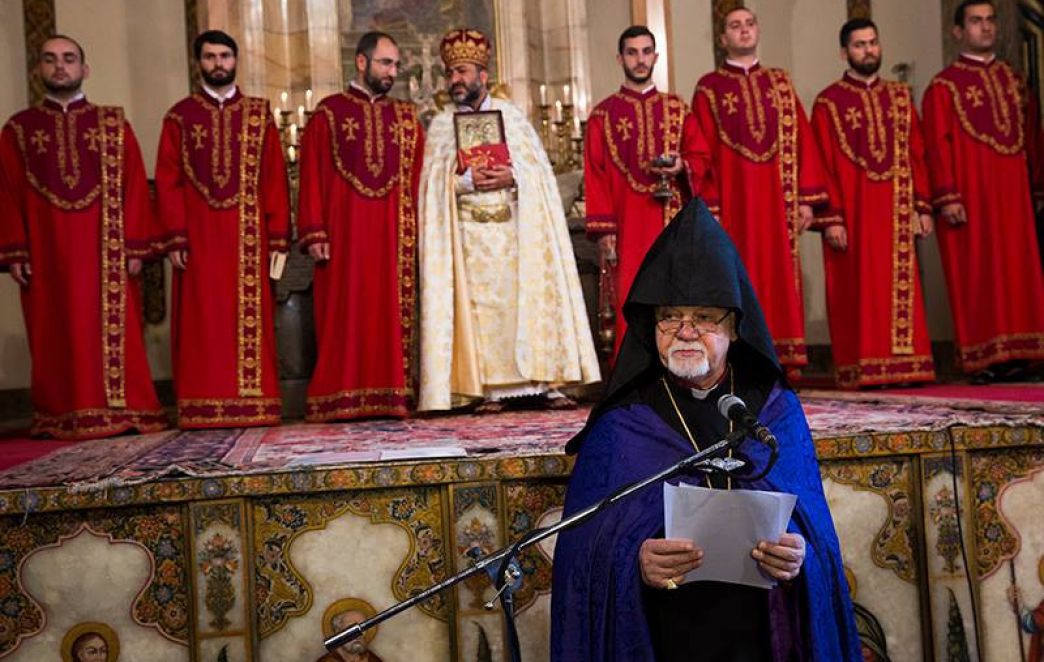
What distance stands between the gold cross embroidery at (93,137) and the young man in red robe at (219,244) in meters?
0.34

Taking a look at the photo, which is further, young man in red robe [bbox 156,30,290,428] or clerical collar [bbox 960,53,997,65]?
clerical collar [bbox 960,53,997,65]

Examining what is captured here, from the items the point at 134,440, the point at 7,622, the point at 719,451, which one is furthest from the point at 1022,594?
the point at 134,440

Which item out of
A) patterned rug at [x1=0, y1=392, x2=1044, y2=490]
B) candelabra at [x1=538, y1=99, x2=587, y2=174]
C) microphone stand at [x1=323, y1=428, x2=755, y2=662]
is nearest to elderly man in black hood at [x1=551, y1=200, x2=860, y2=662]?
microphone stand at [x1=323, y1=428, x2=755, y2=662]

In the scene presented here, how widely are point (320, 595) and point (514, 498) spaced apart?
0.78 metres

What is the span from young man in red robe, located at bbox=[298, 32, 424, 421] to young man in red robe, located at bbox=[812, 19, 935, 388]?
101 inches

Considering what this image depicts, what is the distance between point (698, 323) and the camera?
3.07 meters

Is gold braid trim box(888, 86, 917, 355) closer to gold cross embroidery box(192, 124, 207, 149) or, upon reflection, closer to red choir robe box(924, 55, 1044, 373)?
red choir robe box(924, 55, 1044, 373)

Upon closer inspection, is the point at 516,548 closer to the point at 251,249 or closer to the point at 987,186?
the point at 251,249

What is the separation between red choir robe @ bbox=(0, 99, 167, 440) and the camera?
6.16 m

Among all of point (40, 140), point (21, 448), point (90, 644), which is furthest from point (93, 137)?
point (90, 644)

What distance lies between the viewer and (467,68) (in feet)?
21.1

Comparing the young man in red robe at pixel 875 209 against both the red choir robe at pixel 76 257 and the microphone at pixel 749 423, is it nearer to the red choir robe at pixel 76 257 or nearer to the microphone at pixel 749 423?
the red choir robe at pixel 76 257

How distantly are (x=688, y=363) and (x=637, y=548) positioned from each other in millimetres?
508

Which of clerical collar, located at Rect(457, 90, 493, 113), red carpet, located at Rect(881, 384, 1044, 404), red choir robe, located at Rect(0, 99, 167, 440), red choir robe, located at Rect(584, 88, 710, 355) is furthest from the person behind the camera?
red choir robe, located at Rect(584, 88, 710, 355)
